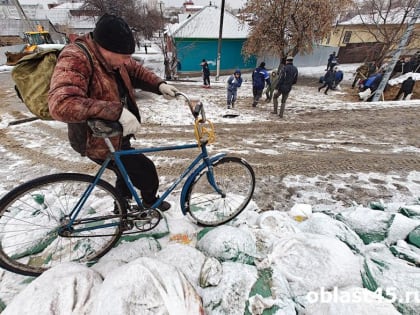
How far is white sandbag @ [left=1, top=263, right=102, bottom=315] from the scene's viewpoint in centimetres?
105

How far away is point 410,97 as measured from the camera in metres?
8.19

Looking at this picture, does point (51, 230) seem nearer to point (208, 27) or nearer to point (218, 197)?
point (218, 197)

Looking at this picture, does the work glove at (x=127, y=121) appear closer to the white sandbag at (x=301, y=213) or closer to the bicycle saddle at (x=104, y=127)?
the bicycle saddle at (x=104, y=127)

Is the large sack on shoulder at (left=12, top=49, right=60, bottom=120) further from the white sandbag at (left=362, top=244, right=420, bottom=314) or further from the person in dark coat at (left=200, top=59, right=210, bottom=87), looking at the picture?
the person in dark coat at (left=200, top=59, right=210, bottom=87)

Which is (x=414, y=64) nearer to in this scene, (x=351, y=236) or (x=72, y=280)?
(x=351, y=236)

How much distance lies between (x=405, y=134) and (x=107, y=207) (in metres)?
6.12

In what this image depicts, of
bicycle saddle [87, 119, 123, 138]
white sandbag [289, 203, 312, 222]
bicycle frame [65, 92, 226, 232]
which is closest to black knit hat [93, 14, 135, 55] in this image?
bicycle saddle [87, 119, 123, 138]

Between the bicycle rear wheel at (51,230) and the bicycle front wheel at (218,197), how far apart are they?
0.71 meters

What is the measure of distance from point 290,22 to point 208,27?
8157 mm

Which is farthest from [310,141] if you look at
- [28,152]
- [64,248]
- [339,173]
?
[28,152]

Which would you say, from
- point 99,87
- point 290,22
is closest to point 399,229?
point 99,87

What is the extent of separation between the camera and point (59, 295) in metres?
1.10

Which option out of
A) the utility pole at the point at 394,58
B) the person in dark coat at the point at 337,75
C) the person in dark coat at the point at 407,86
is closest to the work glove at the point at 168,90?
the utility pole at the point at 394,58

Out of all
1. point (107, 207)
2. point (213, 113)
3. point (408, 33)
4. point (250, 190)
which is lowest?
point (213, 113)
